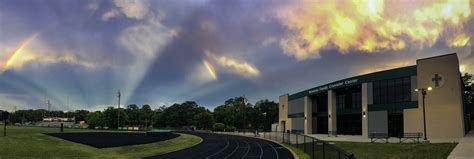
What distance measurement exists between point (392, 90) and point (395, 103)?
1.91 meters

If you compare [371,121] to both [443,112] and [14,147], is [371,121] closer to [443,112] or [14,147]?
[443,112]

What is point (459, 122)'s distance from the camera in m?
47.2

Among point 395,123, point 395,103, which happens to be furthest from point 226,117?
point 395,103

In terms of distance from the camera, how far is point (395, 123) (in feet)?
182

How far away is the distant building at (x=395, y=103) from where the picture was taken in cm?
4816

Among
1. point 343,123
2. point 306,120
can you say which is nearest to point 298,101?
point 306,120

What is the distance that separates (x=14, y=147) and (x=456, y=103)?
4635 cm

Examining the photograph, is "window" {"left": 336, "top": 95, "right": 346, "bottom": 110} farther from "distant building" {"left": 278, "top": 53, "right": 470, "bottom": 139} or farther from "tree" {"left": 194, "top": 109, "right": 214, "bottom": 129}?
"tree" {"left": 194, "top": 109, "right": 214, "bottom": 129}

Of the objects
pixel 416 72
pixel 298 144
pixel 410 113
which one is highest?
pixel 416 72

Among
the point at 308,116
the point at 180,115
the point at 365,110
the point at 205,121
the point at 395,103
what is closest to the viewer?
the point at 395,103

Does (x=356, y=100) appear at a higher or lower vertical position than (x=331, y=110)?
higher

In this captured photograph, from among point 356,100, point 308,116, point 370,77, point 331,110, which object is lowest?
point 308,116

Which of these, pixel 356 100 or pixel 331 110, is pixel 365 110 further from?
pixel 331 110

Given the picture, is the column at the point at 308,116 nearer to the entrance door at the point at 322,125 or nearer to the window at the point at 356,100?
the entrance door at the point at 322,125
